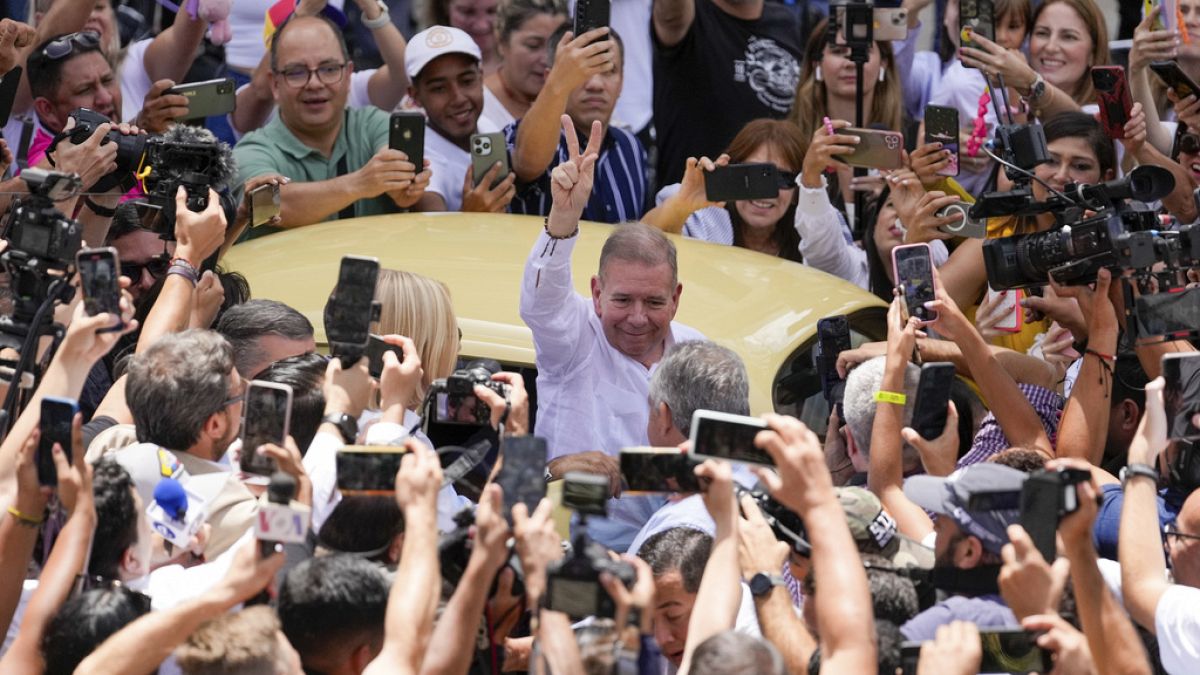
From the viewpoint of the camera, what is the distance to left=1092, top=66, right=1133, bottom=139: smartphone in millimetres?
6992

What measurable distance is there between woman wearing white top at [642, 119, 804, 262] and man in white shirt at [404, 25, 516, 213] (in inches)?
30.6

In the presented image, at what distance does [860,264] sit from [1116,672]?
3.86 m

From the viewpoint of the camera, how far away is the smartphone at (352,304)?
4547 millimetres

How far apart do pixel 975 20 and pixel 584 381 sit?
2.68 metres

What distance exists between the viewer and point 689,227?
7.81 m

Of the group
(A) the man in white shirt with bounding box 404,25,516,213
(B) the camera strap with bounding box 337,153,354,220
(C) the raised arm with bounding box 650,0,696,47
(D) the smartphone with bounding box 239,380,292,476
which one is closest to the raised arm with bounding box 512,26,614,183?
(A) the man in white shirt with bounding box 404,25,516,213

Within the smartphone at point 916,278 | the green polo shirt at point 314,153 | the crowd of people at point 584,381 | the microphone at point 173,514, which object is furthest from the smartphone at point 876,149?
the microphone at point 173,514

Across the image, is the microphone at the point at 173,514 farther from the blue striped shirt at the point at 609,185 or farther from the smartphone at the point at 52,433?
the blue striped shirt at the point at 609,185

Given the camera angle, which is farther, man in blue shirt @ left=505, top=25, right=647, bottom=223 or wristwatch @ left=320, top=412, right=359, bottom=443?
man in blue shirt @ left=505, top=25, right=647, bottom=223

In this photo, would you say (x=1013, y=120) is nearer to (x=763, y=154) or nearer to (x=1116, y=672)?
(x=763, y=154)

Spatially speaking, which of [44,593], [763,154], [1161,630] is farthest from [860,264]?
[44,593]

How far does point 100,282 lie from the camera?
14.9 feet

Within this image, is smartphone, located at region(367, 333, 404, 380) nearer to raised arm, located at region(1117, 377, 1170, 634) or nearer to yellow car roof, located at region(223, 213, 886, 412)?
yellow car roof, located at region(223, 213, 886, 412)

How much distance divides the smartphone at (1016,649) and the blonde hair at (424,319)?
2.40 meters
